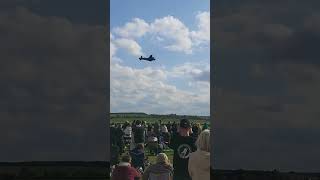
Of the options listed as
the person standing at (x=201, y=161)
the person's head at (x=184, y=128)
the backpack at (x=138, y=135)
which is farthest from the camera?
the backpack at (x=138, y=135)

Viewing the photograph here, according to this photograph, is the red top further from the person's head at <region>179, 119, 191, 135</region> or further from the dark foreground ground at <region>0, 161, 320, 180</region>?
the person's head at <region>179, 119, 191, 135</region>

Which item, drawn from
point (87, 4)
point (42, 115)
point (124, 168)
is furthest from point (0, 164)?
point (87, 4)

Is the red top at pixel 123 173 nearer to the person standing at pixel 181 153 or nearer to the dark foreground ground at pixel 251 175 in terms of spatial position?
the person standing at pixel 181 153

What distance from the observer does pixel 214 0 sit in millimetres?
5484

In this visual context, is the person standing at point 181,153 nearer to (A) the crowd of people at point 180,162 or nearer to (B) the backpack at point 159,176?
(A) the crowd of people at point 180,162

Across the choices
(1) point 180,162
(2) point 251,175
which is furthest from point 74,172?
(2) point 251,175

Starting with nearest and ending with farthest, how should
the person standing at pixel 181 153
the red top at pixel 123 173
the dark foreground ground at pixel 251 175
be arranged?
the dark foreground ground at pixel 251 175 < the red top at pixel 123 173 < the person standing at pixel 181 153

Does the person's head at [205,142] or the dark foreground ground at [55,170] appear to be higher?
the person's head at [205,142]

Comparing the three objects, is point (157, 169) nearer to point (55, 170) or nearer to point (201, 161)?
point (201, 161)

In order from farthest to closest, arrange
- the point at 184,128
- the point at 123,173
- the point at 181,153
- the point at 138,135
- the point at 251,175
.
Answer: the point at 138,135, the point at 184,128, the point at 181,153, the point at 123,173, the point at 251,175

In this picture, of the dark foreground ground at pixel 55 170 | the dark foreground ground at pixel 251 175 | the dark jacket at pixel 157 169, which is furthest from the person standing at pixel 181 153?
the dark foreground ground at pixel 55 170

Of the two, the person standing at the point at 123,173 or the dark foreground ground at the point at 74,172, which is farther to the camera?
the person standing at the point at 123,173

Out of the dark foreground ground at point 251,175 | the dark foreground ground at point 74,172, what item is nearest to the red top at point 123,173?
the dark foreground ground at point 74,172

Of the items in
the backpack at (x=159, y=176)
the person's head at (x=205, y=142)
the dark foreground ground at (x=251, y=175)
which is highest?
the person's head at (x=205, y=142)
